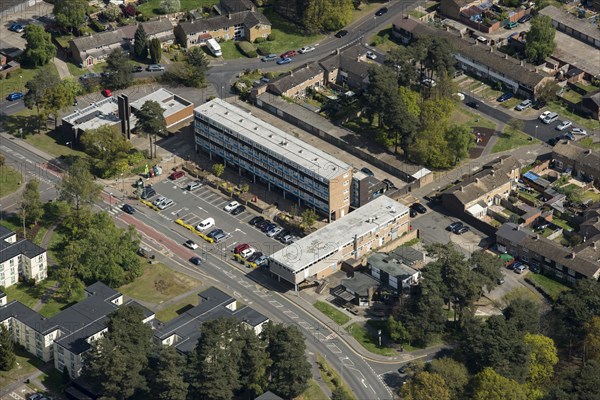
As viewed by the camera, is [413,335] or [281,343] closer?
[281,343]

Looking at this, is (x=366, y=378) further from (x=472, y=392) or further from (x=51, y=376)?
(x=51, y=376)

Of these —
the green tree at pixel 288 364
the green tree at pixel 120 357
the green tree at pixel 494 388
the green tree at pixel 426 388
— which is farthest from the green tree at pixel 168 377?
the green tree at pixel 494 388

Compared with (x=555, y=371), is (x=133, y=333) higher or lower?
higher

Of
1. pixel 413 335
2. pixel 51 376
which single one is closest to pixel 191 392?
pixel 51 376

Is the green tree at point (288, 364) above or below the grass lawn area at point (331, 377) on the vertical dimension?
above

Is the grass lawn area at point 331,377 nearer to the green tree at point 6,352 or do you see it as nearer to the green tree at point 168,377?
the green tree at point 168,377
